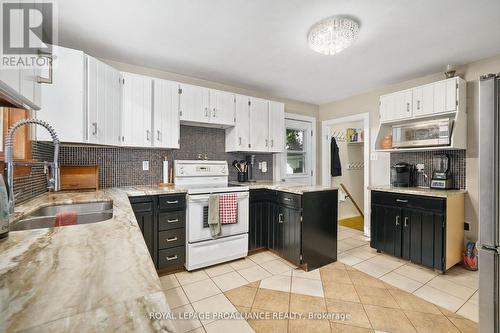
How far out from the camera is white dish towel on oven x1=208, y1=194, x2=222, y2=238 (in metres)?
2.58

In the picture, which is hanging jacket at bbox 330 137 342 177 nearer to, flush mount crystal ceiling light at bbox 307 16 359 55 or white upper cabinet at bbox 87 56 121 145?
flush mount crystal ceiling light at bbox 307 16 359 55

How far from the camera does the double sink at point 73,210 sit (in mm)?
1389

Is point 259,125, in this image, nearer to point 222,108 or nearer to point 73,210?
point 222,108

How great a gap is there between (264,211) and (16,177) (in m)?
2.41

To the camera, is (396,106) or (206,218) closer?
(206,218)

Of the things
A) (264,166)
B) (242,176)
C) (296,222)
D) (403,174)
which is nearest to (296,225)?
(296,222)

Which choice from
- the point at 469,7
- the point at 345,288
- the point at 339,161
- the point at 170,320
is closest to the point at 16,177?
the point at 170,320

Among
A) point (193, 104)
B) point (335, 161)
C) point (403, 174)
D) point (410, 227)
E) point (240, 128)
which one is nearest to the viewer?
point (410, 227)

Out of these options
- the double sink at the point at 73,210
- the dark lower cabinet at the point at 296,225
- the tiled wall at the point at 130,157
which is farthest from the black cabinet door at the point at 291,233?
the double sink at the point at 73,210

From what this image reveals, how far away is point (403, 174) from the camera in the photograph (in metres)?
3.18

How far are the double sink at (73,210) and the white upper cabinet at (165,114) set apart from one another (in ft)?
3.48

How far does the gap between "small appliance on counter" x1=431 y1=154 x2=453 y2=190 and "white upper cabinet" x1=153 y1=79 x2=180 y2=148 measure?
3.31 m

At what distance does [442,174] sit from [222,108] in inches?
116

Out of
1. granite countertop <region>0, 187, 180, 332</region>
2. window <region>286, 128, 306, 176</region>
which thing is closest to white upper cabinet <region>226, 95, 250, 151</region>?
window <region>286, 128, 306, 176</region>
